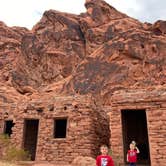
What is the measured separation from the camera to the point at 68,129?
40.0ft

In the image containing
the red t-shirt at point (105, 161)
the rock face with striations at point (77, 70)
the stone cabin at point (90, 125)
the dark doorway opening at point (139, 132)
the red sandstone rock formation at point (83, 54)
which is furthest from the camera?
the red sandstone rock formation at point (83, 54)

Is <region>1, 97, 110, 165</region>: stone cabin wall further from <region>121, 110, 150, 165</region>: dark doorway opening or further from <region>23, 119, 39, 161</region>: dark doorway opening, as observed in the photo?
<region>121, 110, 150, 165</region>: dark doorway opening

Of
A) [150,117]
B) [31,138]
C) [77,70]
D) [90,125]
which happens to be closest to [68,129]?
[90,125]

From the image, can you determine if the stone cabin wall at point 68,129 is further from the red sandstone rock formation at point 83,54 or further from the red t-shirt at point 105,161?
the red t-shirt at point 105,161

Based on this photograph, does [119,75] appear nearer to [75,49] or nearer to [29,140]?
[29,140]

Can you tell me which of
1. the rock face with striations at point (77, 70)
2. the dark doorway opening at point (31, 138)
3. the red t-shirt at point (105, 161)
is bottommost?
the red t-shirt at point (105, 161)

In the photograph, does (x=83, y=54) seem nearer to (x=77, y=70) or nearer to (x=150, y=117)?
(x=77, y=70)

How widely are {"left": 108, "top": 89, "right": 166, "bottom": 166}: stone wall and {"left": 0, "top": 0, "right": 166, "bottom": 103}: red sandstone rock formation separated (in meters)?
7.55

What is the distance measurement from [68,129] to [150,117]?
13.6 ft

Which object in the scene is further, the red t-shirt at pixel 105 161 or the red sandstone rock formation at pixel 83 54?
the red sandstone rock formation at pixel 83 54

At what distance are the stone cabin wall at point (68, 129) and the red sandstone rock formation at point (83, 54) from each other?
5.99 m

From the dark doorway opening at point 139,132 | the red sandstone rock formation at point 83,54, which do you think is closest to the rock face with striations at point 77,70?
the red sandstone rock formation at point 83,54

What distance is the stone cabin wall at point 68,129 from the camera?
466 inches

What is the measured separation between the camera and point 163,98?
10.1 metres
